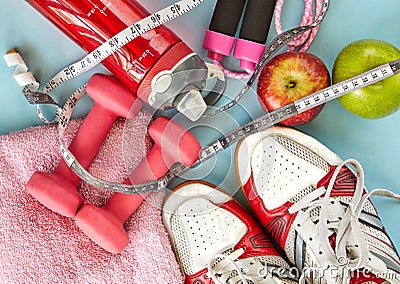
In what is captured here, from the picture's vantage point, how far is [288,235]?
1320mm

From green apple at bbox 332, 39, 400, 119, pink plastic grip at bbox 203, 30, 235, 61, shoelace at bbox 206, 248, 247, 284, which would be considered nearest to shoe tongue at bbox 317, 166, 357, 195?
green apple at bbox 332, 39, 400, 119

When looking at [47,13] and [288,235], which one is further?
[288,235]

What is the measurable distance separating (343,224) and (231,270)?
0.93 feet

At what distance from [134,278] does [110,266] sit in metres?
0.06

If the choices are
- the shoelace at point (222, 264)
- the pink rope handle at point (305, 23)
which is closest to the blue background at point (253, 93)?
the pink rope handle at point (305, 23)

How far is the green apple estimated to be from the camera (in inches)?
47.6

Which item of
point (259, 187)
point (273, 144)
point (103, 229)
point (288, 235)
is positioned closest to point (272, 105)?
point (273, 144)

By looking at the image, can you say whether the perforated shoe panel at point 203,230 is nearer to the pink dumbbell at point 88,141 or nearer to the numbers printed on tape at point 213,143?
the numbers printed on tape at point 213,143

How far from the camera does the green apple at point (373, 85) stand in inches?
47.6

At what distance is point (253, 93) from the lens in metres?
1.35

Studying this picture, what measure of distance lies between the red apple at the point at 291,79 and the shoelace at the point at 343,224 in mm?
189

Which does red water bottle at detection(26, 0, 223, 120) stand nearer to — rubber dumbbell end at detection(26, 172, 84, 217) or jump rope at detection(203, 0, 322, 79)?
jump rope at detection(203, 0, 322, 79)

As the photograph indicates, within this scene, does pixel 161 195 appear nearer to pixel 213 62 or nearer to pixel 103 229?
pixel 103 229

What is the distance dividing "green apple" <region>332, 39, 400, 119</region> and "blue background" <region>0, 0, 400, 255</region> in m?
0.10
